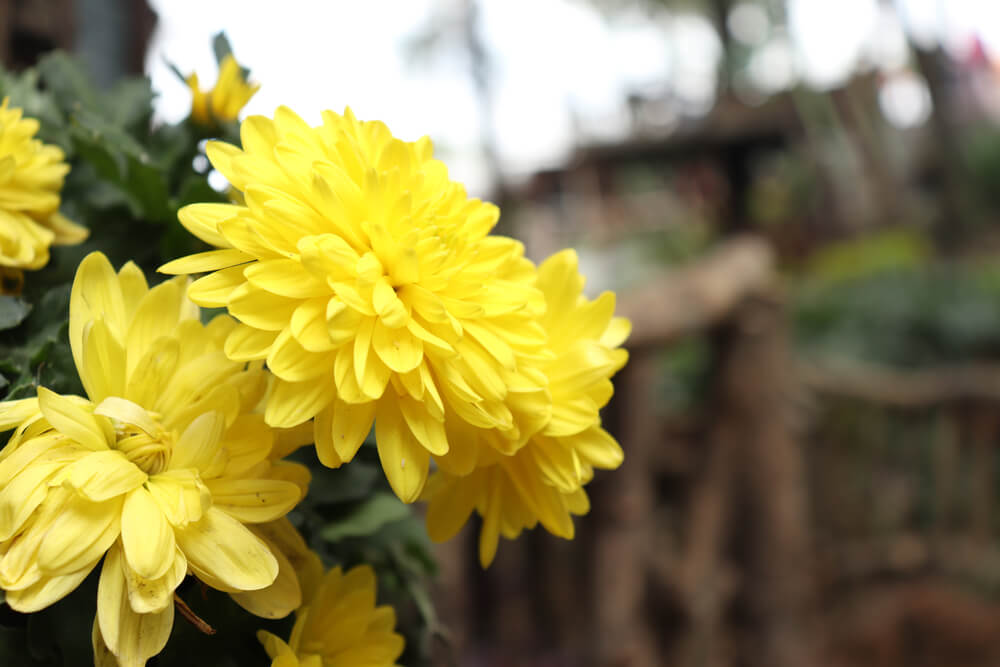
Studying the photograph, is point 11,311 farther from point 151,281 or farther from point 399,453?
point 399,453

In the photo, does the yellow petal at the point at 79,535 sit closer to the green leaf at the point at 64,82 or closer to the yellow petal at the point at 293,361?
the yellow petal at the point at 293,361

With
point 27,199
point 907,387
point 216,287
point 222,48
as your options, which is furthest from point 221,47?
point 907,387

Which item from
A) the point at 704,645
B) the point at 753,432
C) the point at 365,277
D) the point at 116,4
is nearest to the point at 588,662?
the point at 704,645

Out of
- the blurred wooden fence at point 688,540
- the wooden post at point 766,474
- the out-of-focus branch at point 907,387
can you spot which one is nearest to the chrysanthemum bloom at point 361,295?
the blurred wooden fence at point 688,540

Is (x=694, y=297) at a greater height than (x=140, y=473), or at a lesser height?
lesser

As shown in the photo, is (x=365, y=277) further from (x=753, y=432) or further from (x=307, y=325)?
(x=753, y=432)

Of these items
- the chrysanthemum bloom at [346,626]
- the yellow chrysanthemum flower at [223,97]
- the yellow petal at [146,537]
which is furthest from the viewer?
the yellow chrysanthemum flower at [223,97]
